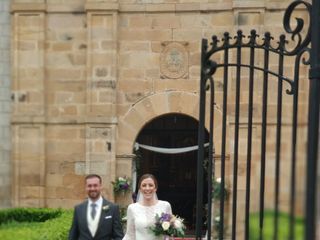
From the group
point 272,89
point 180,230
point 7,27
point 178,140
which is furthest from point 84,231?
point 178,140

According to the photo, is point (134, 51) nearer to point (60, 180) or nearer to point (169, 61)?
point (169, 61)

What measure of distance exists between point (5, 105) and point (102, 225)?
25.2ft

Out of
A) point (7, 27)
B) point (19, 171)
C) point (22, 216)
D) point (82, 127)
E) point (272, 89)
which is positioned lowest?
point (22, 216)

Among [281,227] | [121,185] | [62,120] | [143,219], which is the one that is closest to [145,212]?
[143,219]

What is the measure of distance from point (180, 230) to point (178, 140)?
406 inches

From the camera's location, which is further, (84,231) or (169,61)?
(169,61)

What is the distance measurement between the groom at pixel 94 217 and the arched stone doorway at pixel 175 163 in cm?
963

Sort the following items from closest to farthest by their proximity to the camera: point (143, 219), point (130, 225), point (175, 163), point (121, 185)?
point (143, 219), point (130, 225), point (121, 185), point (175, 163)

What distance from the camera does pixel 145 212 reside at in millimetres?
6480

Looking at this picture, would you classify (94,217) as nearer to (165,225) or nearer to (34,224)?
(165,225)

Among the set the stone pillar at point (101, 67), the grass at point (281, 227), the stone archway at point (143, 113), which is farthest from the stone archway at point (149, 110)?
the grass at point (281, 227)

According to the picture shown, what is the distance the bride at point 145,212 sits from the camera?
21.0ft

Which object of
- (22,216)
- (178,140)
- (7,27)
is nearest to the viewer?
(22,216)

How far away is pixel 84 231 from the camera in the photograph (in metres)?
6.34
